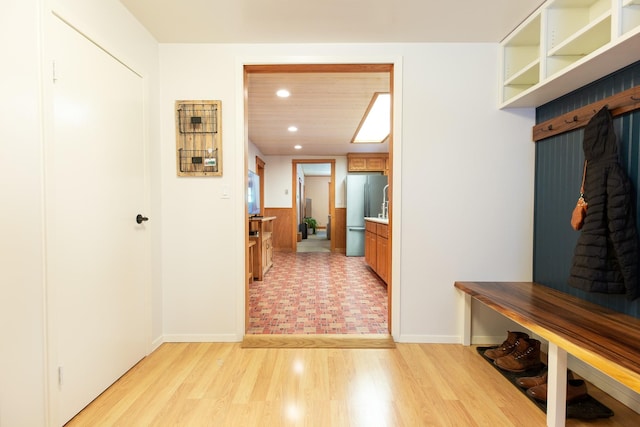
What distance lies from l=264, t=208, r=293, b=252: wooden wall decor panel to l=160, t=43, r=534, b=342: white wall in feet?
14.5

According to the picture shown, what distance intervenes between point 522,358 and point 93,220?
8.86ft

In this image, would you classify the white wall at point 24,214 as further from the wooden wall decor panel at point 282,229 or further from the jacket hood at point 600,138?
the wooden wall decor panel at point 282,229

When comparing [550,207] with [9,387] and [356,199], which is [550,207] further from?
[356,199]

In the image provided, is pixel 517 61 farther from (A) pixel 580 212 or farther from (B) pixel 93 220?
(B) pixel 93 220

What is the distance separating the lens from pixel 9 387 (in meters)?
1.14

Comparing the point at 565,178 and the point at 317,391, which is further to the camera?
the point at 565,178

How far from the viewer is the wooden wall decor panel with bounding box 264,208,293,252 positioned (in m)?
6.66

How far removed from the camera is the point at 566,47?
1.62 m

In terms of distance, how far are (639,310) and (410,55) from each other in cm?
206

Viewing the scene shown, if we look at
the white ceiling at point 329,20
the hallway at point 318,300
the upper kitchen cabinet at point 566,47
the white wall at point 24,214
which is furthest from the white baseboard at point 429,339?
the white ceiling at point 329,20

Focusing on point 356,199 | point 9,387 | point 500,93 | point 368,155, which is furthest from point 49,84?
point 368,155

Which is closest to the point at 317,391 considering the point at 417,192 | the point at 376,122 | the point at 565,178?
the point at 417,192

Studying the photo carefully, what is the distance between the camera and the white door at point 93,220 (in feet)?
4.50

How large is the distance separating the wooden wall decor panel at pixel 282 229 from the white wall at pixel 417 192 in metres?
4.41
